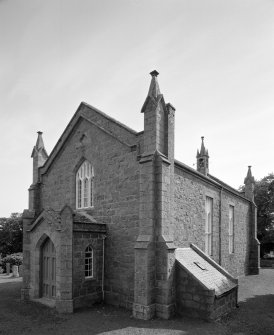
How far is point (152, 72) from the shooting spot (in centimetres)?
1348

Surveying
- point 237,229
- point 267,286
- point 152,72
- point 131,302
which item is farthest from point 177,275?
point 237,229

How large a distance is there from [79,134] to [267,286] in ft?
54.7

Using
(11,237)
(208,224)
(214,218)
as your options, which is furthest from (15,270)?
(11,237)

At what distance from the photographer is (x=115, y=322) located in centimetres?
1161

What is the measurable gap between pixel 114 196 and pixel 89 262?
11.4 ft

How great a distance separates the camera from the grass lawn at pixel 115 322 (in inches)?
420

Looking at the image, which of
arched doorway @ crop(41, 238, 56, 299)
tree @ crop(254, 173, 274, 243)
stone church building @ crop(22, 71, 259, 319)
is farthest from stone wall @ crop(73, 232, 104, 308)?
tree @ crop(254, 173, 274, 243)

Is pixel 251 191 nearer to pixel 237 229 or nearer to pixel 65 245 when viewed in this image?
pixel 237 229

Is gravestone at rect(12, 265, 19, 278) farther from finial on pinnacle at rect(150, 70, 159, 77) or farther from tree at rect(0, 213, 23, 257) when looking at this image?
tree at rect(0, 213, 23, 257)

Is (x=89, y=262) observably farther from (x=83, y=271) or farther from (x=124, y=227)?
(x=124, y=227)

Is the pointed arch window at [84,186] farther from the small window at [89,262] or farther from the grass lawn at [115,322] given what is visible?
the grass lawn at [115,322]

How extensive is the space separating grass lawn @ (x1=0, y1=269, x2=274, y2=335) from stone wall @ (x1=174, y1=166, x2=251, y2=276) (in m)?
4.34

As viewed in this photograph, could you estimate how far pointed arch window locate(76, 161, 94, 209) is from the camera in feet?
55.3

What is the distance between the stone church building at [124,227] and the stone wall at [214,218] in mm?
112
